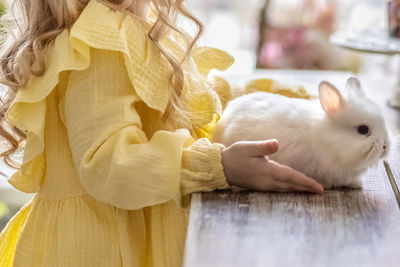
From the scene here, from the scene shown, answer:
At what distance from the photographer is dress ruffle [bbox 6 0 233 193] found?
3.11 feet

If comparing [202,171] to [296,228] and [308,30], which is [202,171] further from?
[308,30]

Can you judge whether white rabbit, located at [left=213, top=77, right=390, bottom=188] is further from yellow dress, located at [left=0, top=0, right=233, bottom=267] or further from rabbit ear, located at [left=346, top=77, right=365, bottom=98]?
yellow dress, located at [left=0, top=0, right=233, bottom=267]

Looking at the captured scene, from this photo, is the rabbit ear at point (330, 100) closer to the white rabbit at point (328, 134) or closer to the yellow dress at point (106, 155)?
the white rabbit at point (328, 134)

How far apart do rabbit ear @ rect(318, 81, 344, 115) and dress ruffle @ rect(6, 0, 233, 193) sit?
25 cm

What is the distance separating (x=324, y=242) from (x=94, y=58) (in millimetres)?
465

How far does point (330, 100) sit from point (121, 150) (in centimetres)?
35

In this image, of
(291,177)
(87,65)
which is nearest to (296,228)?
(291,177)

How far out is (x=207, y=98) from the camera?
3.66 feet

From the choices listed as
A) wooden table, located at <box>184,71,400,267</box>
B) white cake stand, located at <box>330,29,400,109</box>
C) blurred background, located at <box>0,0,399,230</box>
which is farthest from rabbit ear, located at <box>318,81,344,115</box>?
blurred background, located at <box>0,0,399,230</box>

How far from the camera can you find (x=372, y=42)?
170cm

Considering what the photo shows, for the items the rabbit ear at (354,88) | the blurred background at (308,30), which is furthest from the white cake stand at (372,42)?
the blurred background at (308,30)

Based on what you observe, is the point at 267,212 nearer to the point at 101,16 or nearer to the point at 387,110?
the point at 101,16

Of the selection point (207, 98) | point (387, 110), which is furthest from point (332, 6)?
point (207, 98)

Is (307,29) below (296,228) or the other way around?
below
